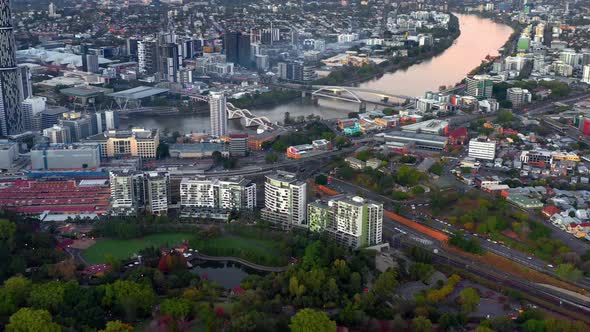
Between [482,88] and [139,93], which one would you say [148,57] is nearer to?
[139,93]

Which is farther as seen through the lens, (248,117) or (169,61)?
(169,61)

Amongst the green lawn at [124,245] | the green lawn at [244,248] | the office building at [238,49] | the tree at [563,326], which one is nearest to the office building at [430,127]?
the green lawn at [244,248]

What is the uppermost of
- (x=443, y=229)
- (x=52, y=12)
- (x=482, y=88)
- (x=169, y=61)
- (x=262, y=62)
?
(x=52, y=12)

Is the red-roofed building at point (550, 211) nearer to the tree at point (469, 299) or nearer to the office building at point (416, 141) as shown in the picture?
the tree at point (469, 299)

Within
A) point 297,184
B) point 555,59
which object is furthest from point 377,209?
point 555,59

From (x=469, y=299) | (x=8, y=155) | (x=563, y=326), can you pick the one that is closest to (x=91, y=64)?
(x=8, y=155)
